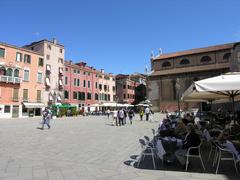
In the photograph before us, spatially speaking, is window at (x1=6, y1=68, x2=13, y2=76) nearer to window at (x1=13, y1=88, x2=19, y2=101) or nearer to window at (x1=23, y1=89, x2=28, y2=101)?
window at (x1=13, y1=88, x2=19, y2=101)

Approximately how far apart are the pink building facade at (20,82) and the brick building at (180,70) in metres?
24.3

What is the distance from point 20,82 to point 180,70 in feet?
104

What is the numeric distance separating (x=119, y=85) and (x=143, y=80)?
14561 mm

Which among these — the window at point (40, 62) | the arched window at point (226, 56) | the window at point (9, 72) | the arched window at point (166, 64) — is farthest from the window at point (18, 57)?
the arched window at point (226, 56)

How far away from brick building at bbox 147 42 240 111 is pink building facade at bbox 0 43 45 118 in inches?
956

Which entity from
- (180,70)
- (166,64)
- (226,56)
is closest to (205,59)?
(226,56)

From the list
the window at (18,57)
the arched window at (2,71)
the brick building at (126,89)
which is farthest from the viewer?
the brick building at (126,89)

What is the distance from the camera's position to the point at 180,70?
169 ft

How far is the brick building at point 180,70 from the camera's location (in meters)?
47.9

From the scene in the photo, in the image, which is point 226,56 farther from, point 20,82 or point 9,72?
point 9,72

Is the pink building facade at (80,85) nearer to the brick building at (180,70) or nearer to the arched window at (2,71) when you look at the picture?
the brick building at (180,70)

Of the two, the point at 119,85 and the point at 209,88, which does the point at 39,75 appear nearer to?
the point at 119,85

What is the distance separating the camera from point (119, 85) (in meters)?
71.3

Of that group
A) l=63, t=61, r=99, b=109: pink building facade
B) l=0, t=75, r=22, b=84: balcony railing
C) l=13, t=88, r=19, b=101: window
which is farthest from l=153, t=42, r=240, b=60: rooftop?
l=13, t=88, r=19, b=101: window
